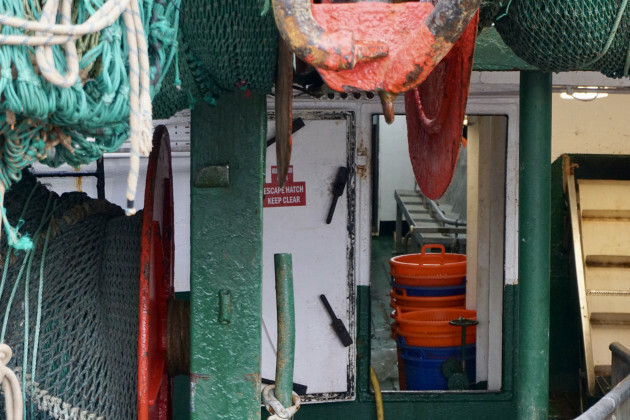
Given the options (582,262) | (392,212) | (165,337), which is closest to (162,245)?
(165,337)

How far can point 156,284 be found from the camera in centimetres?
317

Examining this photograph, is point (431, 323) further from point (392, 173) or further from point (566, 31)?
point (392, 173)

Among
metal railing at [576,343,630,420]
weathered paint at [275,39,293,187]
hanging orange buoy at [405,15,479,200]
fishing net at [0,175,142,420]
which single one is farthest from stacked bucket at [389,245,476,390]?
weathered paint at [275,39,293,187]

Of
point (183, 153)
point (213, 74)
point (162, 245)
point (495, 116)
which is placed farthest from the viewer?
point (495, 116)

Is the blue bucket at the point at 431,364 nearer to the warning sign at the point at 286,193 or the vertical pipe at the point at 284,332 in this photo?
the warning sign at the point at 286,193

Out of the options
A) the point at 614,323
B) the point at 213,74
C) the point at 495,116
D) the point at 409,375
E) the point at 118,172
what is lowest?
the point at 409,375

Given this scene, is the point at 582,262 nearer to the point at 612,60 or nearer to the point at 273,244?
the point at 273,244

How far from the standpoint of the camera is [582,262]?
23.3 feet

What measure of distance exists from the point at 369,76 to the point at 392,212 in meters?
14.9

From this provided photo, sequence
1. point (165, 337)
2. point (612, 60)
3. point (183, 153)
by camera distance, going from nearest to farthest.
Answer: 1. point (612, 60)
2. point (165, 337)
3. point (183, 153)

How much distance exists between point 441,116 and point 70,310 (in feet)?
4.65

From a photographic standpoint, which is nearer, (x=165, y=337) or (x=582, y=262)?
(x=165, y=337)

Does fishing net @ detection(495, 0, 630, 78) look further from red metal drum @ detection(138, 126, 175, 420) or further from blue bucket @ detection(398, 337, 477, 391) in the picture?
blue bucket @ detection(398, 337, 477, 391)

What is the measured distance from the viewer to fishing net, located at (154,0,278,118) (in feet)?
7.77
